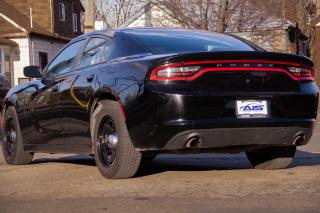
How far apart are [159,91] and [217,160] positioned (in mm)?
3040

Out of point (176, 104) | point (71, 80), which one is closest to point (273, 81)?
point (176, 104)

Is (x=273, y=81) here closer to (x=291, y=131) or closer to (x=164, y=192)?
(x=291, y=131)

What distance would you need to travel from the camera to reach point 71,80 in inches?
287

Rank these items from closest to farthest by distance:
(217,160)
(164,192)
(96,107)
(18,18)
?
(164,192), (96,107), (217,160), (18,18)

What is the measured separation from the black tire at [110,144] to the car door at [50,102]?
88 cm

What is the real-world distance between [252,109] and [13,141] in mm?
3740

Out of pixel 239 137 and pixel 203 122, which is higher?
pixel 203 122

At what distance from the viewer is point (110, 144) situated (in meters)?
6.53

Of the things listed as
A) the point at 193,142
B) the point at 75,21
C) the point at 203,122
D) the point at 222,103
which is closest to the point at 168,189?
the point at 193,142

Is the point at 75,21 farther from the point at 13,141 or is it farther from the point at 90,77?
the point at 90,77

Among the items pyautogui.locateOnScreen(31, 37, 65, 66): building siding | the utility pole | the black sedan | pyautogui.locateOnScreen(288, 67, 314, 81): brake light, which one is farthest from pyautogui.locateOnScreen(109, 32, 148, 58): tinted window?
pyautogui.locateOnScreen(31, 37, 65, 66): building siding

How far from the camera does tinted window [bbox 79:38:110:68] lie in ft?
23.2

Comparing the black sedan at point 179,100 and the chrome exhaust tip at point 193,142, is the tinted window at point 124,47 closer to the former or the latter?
the black sedan at point 179,100

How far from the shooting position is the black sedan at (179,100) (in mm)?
5957
